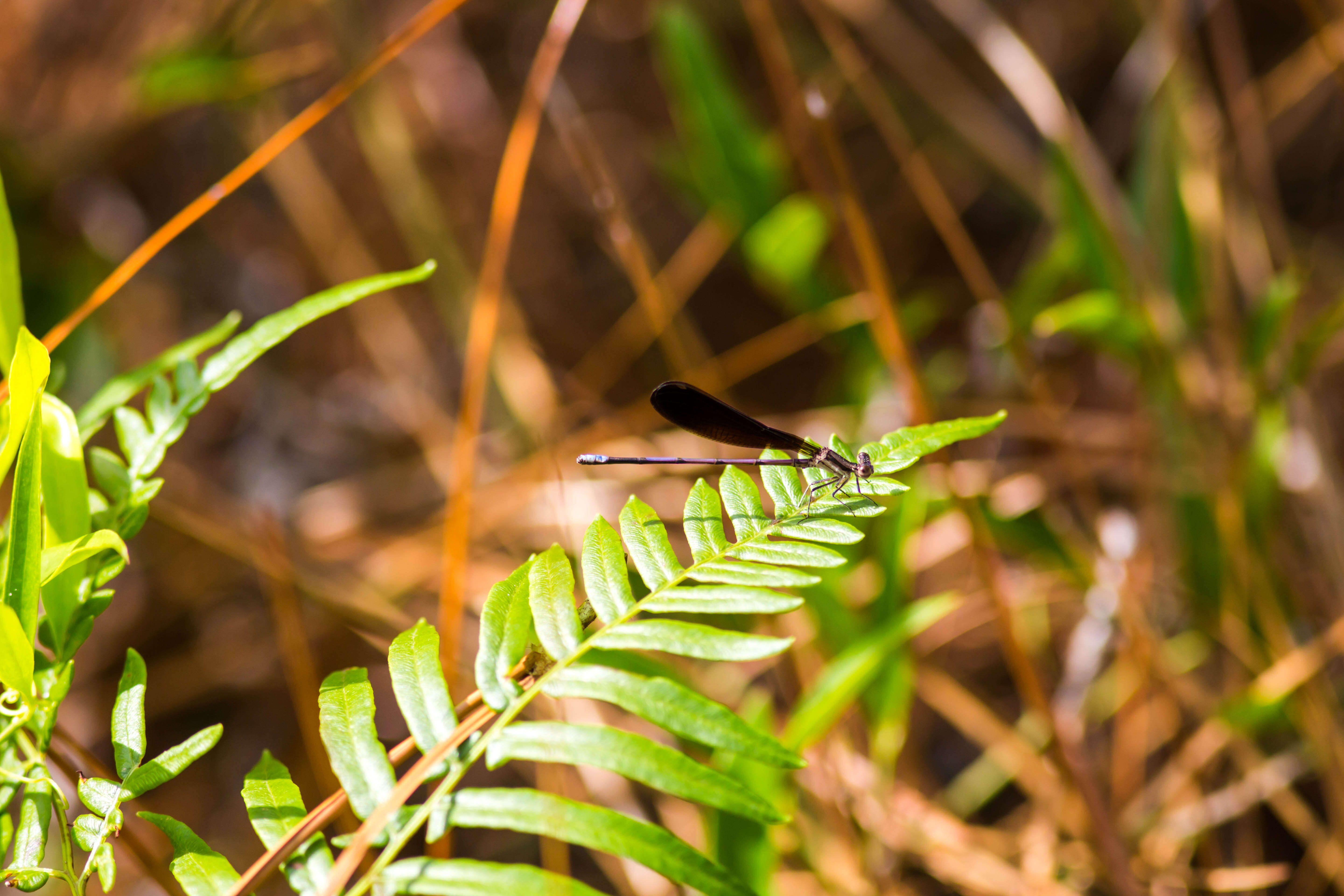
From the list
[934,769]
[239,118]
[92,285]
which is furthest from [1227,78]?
[92,285]

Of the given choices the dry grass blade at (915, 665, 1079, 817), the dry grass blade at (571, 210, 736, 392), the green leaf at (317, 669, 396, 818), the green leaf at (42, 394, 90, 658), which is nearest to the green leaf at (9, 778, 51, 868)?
the green leaf at (42, 394, 90, 658)

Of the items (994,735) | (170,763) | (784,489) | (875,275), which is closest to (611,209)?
(875,275)

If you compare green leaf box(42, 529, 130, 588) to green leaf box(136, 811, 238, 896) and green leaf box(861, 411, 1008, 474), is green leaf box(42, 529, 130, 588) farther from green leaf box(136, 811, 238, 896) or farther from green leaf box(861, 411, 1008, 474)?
green leaf box(861, 411, 1008, 474)

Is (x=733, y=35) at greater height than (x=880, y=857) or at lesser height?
greater

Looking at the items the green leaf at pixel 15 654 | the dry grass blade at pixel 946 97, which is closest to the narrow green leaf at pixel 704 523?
the green leaf at pixel 15 654

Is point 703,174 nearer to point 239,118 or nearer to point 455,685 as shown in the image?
point 455,685

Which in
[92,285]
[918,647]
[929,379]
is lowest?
[918,647]

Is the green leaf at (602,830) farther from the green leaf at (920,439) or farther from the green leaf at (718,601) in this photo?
the green leaf at (920,439)
